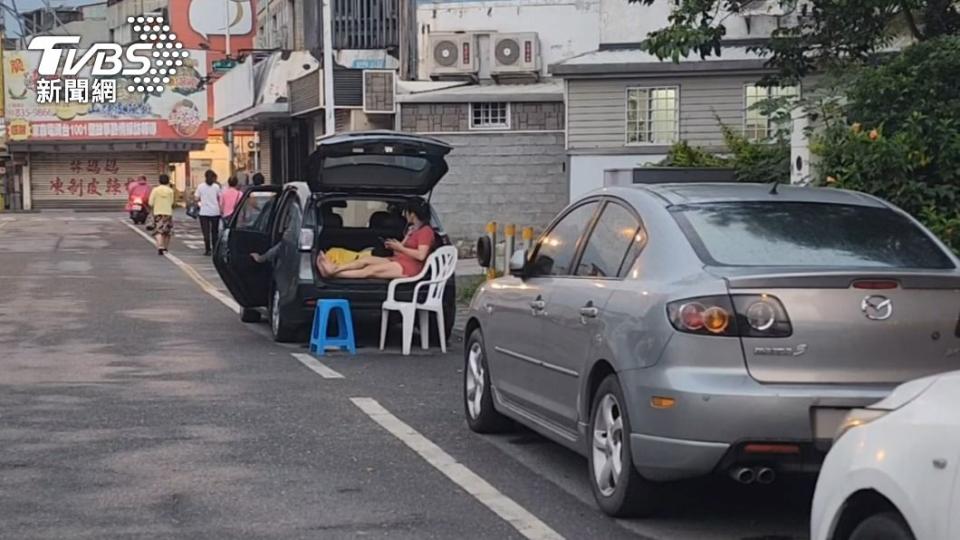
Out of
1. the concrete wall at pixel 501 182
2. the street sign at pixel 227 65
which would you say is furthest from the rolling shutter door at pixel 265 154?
the concrete wall at pixel 501 182

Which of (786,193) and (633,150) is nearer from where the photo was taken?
(786,193)

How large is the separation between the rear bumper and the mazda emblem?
32 centimetres

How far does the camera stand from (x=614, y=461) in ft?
23.0

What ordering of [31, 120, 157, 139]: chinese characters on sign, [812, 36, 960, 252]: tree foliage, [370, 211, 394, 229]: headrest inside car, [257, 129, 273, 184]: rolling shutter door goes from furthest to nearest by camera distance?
[31, 120, 157, 139]: chinese characters on sign < [257, 129, 273, 184]: rolling shutter door < [370, 211, 394, 229]: headrest inside car < [812, 36, 960, 252]: tree foliage

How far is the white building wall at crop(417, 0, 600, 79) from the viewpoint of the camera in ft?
93.4

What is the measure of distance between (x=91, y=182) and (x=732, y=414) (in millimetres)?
61849

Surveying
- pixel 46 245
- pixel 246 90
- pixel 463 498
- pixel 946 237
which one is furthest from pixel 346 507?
pixel 246 90

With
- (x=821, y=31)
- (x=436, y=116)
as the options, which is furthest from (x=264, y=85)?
(x=821, y=31)

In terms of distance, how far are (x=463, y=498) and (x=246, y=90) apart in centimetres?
3209

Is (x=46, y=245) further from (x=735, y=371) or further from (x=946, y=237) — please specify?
(x=735, y=371)

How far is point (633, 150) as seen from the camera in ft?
82.4

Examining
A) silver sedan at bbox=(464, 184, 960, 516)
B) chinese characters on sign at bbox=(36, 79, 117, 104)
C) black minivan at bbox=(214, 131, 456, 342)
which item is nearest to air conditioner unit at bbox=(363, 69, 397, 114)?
black minivan at bbox=(214, 131, 456, 342)

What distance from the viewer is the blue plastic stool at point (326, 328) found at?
13.6m

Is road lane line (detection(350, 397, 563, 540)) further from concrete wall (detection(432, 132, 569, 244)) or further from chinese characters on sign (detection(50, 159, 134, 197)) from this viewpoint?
chinese characters on sign (detection(50, 159, 134, 197))
